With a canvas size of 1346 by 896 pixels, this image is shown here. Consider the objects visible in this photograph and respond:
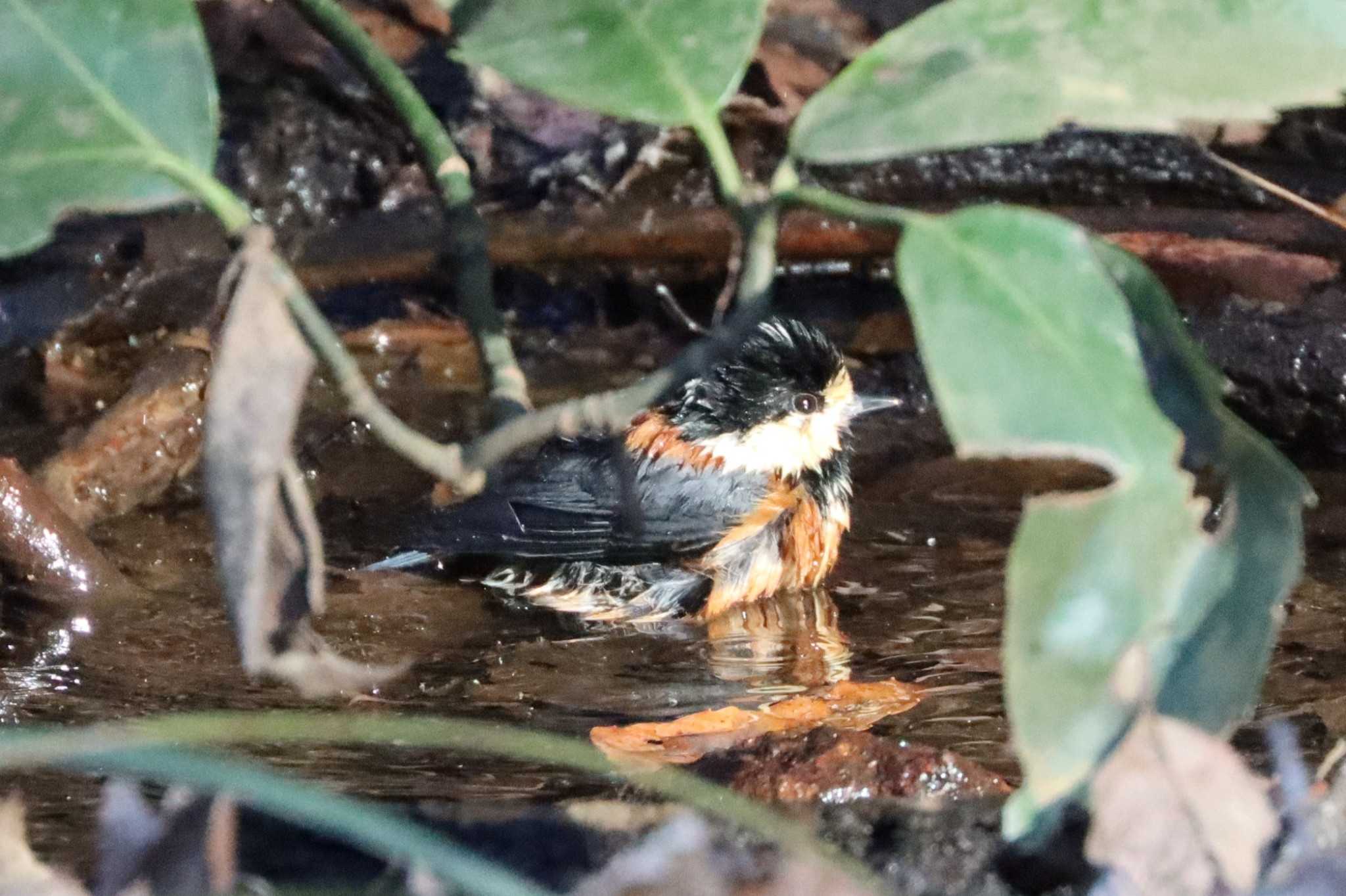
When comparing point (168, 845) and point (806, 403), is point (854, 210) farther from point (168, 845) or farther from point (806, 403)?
point (806, 403)

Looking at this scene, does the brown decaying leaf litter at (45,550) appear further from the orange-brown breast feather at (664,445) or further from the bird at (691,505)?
the orange-brown breast feather at (664,445)

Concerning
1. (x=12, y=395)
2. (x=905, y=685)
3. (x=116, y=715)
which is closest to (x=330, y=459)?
(x=12, y=395)

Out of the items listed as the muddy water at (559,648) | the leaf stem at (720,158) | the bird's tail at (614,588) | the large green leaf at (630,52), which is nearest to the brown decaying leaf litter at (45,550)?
the muddy water at (559,648)

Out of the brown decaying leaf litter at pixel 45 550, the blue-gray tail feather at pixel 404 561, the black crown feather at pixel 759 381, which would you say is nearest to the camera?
the brown decaying leaf litter at pixel 45 550

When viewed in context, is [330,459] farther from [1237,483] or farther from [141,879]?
[1237,483]

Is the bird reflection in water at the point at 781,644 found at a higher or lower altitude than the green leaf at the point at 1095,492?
lower

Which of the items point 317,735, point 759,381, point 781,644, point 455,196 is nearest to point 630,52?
point 455,196
